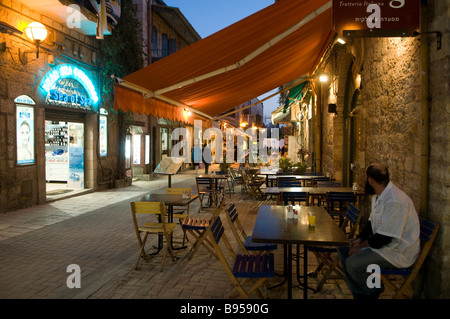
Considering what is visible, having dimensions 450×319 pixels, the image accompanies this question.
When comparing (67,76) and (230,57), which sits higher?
(67,76)

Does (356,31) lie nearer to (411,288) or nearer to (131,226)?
(411,288)

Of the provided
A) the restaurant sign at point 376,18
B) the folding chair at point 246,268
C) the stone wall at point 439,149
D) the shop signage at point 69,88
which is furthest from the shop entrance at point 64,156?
the stone wall at point 439,149

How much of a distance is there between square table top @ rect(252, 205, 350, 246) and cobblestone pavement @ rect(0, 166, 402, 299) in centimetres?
73

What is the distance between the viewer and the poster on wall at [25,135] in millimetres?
7898

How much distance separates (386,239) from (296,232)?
0.78 m

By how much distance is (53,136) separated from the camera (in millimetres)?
11555

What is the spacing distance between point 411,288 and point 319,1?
3669 mm

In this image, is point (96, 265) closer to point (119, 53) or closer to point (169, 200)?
point (169, 200)

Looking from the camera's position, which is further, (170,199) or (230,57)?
(230,57)

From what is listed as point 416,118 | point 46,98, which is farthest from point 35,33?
point 416,118

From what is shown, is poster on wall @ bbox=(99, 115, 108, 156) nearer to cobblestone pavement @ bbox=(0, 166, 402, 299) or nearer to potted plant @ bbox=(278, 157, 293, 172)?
cobblestone pavement @ bbox=(0, 166, 402, 299)

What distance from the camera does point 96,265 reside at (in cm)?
447

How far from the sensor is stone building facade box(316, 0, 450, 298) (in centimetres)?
309
